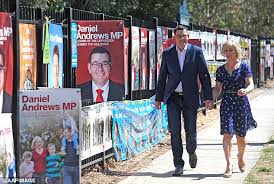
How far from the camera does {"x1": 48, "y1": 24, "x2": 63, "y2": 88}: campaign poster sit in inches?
291

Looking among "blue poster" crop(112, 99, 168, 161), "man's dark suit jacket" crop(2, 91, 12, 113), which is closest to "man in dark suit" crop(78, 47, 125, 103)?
"blue poster" crop(112, 99, 168, 161)

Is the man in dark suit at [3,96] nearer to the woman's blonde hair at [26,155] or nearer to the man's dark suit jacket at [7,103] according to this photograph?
the man's dark suit jacket at [7,103]

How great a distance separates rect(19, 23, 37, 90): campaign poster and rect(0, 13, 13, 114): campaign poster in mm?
384

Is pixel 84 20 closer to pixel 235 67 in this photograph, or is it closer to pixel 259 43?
pixel 235 67

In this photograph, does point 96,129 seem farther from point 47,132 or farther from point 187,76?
point 47,132

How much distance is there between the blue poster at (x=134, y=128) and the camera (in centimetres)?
955

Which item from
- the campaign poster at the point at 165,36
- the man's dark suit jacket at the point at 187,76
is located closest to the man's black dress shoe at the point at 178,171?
the man's dark suit jacket at the point at 187,76

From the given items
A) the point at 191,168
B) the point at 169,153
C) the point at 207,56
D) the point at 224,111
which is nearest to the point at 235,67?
the point at 224,111

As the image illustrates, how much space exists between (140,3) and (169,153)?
1554 centimetres

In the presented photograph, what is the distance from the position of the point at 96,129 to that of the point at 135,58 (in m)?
2.34

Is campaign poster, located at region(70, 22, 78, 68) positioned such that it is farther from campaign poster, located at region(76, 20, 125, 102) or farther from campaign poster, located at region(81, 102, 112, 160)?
campaign poster, located at region(81, 102, 112, 160)

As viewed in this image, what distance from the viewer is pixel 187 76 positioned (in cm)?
850

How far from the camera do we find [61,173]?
571 cm

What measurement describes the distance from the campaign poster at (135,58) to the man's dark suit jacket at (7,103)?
4292 millimetres
